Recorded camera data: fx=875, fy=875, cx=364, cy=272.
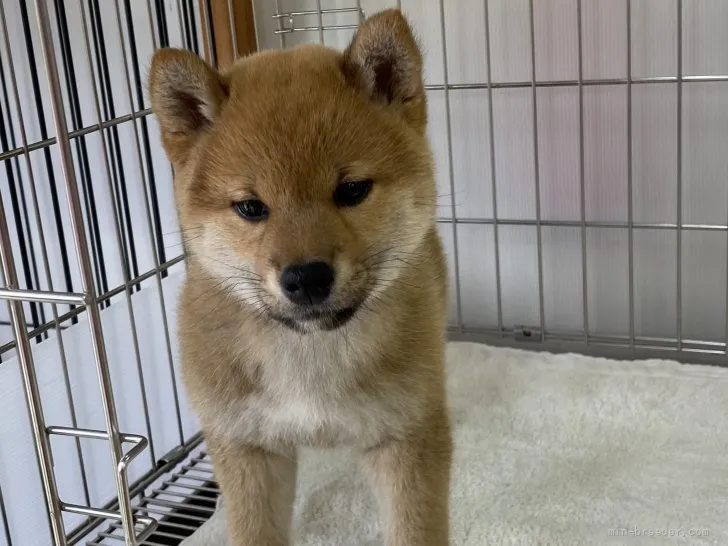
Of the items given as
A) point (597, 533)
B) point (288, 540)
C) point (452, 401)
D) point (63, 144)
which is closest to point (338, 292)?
point (63, 144)

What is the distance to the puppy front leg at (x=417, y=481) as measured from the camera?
120 centimetres

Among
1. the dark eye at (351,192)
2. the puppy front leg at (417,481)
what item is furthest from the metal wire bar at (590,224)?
the dark eye at (351,192)

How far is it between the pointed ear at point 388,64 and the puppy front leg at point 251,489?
0.52m

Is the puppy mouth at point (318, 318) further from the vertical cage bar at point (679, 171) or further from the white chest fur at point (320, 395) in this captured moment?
the vertical cage bar at point (679, 171)

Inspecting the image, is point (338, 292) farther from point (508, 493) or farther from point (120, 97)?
point (120, 97)

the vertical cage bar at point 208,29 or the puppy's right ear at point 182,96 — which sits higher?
the vertical cage bar at point 208,29

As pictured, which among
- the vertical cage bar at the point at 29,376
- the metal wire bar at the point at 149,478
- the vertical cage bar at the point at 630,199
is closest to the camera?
the vertical cage bar at the point at 29,376

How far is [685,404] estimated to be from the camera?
1.71 metres

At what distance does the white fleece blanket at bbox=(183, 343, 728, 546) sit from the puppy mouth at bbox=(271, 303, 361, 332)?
0.53 meters

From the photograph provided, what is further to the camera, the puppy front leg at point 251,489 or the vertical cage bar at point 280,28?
the vertical cage bar at point 280,28

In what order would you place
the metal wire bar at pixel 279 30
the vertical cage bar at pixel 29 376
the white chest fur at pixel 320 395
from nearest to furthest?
1. the vertical cage bar at pixel 29 376
2. the white chest fur at pixel 320 395
3. the metal wire bar at pixel 279 30

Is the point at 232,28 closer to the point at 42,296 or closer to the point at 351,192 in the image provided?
the point at 351,192

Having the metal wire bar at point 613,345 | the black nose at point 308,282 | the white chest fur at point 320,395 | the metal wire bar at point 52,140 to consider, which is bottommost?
the metal wire bar at point 613,345

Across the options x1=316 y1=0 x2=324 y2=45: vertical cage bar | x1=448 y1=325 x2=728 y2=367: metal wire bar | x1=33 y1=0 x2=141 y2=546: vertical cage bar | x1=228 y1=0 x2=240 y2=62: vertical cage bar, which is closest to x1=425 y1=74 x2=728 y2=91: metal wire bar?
x1=316 y1=0 x2=324 y2=45: vertical cage bar
